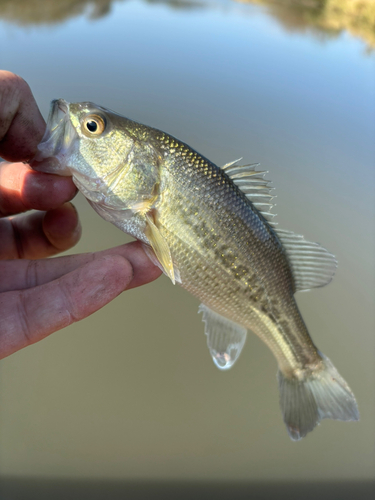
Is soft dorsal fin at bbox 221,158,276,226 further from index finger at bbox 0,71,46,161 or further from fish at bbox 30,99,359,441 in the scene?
index finger at bbox 0,71,46,161

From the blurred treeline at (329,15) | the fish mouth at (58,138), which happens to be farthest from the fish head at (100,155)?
the blurred treeline at (329,15)

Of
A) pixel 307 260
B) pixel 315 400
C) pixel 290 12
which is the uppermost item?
pixel 290 12

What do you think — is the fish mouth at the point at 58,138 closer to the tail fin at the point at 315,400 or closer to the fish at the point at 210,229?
the fish at the point at 210,229

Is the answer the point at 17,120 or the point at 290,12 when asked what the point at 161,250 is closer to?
the point at 17,120

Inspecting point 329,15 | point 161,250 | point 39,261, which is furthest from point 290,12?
point 39,261

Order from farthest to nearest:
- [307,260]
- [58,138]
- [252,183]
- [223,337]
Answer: [223,337] → [307,260] → [252,183] → [58,138]
